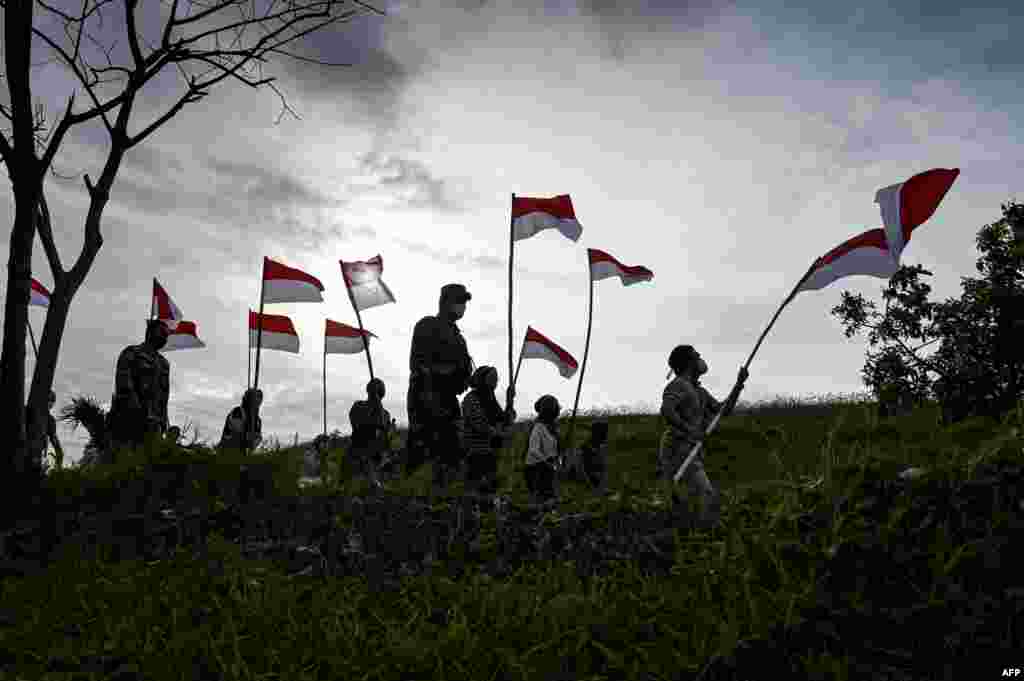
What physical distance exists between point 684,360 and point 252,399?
268 inches

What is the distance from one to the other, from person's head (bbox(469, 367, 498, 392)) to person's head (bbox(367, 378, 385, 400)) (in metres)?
3.37

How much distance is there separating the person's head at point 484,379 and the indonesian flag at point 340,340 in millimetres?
6920

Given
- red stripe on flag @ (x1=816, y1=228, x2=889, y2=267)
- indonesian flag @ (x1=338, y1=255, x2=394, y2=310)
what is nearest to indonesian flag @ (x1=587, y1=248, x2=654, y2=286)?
indonesian flag @ (x1=338, y1=255, x2=394, y2=310)

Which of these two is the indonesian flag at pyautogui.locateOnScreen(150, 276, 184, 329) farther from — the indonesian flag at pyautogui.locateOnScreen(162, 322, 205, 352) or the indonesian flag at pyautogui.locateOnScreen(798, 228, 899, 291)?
the indonesian flag at pyautogui.locateOnScreen(798, 228, 899, 291)

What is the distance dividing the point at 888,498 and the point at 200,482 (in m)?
5.35

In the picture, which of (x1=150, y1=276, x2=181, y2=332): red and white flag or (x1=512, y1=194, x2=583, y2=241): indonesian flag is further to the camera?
(x1=150, y1=276, x2=181, y2=332): red and white flag

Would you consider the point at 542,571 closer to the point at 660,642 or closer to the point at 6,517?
the point at 660,642

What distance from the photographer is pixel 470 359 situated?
31.4 ft

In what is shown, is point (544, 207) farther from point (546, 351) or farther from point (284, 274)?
point (284, 274)

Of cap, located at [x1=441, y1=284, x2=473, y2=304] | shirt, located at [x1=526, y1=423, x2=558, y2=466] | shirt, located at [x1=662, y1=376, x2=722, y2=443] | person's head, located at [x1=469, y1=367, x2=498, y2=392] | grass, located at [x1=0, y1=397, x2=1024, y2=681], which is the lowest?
grass, located at [x1=0, y1=397, x2=1024, y2=681]

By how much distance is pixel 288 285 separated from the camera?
13039mm

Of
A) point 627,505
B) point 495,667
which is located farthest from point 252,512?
point 495,667

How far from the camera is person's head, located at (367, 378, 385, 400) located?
12663 mm

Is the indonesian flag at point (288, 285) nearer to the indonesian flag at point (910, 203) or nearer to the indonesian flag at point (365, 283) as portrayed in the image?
the indonesian flag at point (365, 283)
